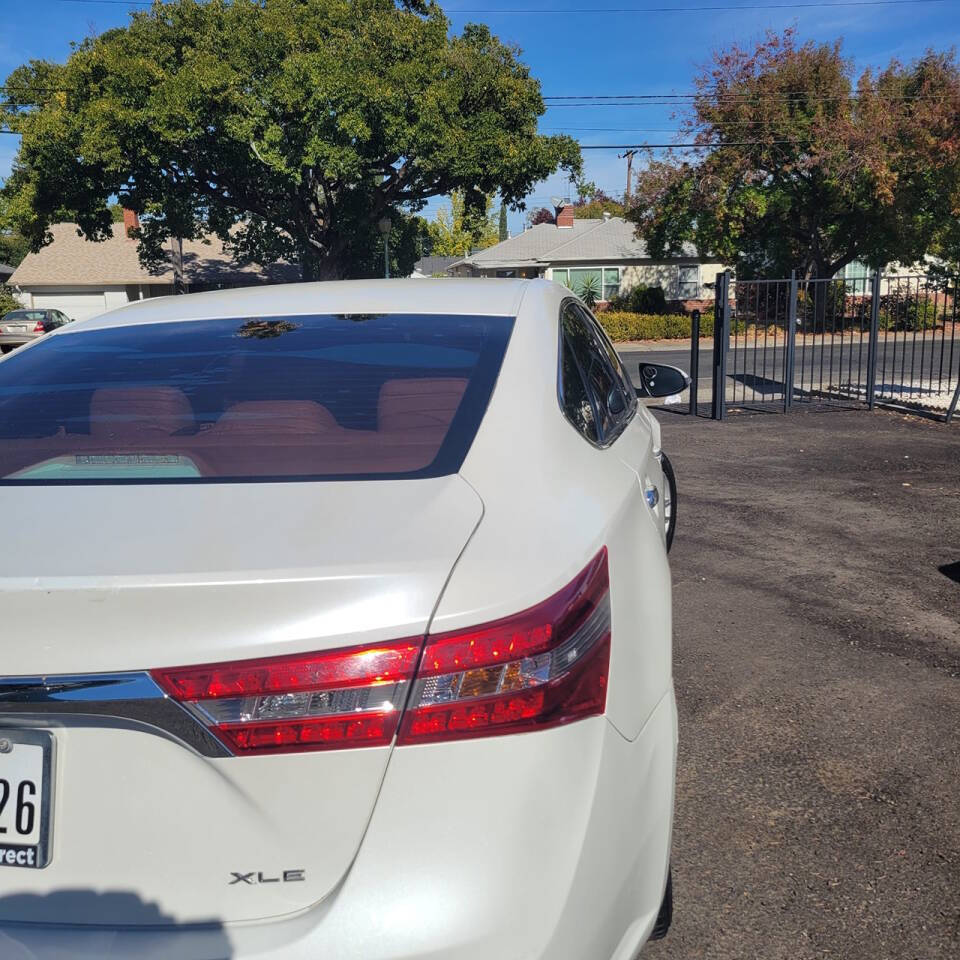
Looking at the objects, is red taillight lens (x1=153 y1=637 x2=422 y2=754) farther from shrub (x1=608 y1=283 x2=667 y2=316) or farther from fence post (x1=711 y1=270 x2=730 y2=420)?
shrub (x1=608 y1=283 x2=667 y2=316)

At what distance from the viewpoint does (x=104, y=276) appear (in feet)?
174

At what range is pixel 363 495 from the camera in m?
1.78

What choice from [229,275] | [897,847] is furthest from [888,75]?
→ [897,847]

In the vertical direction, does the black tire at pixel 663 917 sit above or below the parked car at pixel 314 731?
below

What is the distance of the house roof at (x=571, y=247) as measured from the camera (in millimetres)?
47594

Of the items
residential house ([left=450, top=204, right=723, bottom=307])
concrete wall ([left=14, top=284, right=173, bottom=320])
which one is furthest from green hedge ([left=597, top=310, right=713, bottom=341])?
concrete wall ([left=14, top=284, right=173, bottom=320])

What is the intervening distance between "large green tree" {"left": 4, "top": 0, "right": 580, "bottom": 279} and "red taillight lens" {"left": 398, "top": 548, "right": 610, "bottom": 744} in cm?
3004

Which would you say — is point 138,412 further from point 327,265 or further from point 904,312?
point 327,265

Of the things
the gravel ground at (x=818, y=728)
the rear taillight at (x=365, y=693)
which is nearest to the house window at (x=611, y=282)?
the gravel ground at (x=818, y=728)

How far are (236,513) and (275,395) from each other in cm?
91

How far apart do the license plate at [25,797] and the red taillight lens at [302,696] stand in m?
0.23

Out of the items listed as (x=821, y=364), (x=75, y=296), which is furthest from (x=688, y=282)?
→ (x=821, y=364)

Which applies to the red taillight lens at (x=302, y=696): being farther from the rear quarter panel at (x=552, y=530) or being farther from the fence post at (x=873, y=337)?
the fence post at (x=873, y=337)

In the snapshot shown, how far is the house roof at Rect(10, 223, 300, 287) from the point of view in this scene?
5288 centimetres
